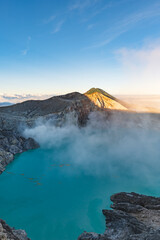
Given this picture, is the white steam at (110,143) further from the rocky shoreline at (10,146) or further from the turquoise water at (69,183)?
the rocky shoreline at (10,146)

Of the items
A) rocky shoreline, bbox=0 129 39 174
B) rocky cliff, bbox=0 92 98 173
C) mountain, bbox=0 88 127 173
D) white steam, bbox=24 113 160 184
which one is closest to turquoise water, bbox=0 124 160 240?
white steam, bbox=24 113 160 184

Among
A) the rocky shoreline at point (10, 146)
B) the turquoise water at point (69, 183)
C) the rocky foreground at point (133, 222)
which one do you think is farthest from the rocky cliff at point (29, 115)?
the rocky foreground at point (133, 222)

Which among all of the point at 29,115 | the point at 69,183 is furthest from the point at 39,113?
the point at 69,183

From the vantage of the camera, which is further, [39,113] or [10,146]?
[39,113]

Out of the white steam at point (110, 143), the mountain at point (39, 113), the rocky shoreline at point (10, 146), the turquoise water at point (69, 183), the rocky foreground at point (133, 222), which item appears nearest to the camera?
the rocky foreground at point (133, 222)

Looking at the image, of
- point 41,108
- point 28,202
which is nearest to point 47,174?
point 28,202

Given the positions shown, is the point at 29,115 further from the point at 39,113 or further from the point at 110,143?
the point at 110,143
